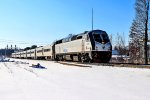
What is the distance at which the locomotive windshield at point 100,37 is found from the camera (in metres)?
28.7

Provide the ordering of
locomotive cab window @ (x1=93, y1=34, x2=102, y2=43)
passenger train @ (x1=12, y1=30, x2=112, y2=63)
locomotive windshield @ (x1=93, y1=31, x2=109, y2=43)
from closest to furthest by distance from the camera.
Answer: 1. passenger train @ (x1=12, y1=30, x2=112, y2=63)
2. locomotive cab window @ (x1=93, y1=34, x2=102, y2=43)
3. locomotive windshield @ (x1=93, y1=31, x2=109, y2=43)

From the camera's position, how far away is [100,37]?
95.6 feet

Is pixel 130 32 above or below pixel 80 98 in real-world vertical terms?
above

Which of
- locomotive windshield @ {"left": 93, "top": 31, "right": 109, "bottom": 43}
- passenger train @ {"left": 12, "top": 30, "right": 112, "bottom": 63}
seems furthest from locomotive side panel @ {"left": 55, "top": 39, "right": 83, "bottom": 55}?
locomotive windshield @ {"left": 93, "top": 31, "right": 109, "bottom": 43}

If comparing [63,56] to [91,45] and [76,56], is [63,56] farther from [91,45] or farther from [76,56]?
[91,45]

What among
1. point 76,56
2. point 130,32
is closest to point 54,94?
point 76,56

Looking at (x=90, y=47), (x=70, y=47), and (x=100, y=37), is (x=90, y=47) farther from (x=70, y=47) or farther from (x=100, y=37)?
(x=70, y=47)

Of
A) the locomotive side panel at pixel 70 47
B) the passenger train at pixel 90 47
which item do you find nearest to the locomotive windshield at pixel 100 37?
the passenger train at pixel 90 47

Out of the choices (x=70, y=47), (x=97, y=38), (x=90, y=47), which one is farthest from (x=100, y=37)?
(x=70, y=47)

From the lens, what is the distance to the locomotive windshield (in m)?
28.7

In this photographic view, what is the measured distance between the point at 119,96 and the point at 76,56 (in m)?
25.7

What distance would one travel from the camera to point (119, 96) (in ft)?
25.6

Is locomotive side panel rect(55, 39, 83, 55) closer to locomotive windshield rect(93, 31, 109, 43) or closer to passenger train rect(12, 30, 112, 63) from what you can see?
passenger train rect(12, 30, 112, 63)

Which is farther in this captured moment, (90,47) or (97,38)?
(97,38)
